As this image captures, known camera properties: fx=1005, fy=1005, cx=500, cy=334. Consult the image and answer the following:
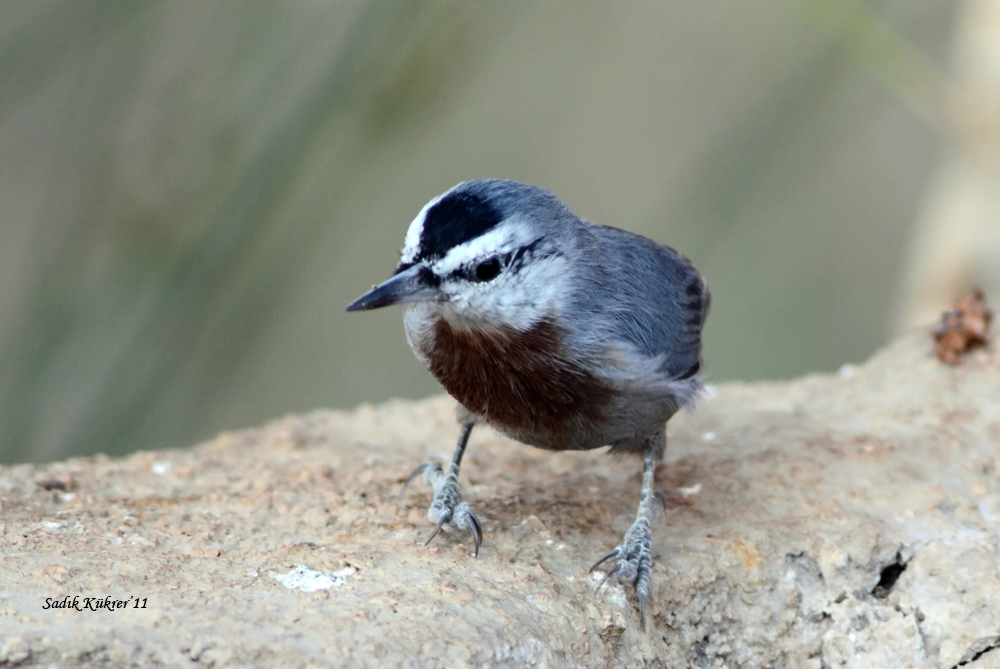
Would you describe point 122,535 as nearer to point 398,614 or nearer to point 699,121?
point 398,614

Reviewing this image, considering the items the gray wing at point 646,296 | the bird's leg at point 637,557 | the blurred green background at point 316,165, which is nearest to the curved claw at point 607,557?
the bird's leg at point 637,557

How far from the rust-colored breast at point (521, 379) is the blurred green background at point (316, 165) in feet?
8.64

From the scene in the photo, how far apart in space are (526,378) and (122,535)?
1.50 metres

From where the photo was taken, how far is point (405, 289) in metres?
3.39

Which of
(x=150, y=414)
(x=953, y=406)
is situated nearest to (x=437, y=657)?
(x=953, y=406)

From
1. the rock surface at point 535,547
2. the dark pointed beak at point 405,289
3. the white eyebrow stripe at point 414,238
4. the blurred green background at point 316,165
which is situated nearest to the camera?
the rock surface at point 535,547

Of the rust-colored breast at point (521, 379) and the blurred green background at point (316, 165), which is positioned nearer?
the rust-colored breast at point (521, 379)

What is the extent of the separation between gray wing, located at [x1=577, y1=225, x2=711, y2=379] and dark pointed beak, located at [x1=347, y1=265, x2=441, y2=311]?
0.60 m

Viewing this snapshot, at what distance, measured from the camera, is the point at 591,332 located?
3.62 m

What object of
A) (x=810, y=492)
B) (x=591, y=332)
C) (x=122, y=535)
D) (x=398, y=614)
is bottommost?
(x=122, y=535)

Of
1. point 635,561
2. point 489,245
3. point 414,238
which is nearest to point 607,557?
point 635,561

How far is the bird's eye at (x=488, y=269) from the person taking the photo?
345cm

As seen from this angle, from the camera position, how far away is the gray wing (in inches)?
148

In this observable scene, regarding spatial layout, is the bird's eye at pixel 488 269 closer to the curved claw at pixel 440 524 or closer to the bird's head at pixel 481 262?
the bird's head at pixel 481 262
